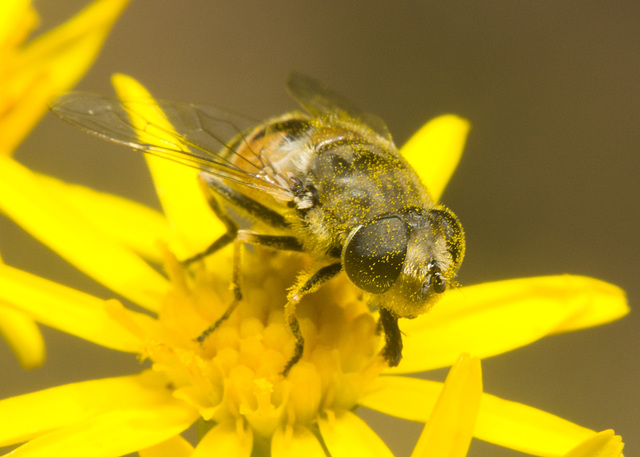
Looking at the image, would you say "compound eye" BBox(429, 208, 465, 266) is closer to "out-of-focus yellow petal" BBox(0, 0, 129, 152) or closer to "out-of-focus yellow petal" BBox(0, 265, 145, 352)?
"out-of-focus yellow petal" BBox(0, 265, 145, 352)

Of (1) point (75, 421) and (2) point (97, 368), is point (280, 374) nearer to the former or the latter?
(1) point (75, 421)

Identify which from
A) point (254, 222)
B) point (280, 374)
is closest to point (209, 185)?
point (254, 222)

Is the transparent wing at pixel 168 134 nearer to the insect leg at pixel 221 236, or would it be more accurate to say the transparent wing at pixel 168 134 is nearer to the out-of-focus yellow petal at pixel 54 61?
the insect leg at pixel 221 236

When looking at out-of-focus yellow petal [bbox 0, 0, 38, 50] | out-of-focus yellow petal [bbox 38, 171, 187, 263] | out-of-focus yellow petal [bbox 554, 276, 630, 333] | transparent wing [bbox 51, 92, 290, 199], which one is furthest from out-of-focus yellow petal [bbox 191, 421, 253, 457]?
out-of-focus yellow petal [bbox 0, 0, 38, 50]

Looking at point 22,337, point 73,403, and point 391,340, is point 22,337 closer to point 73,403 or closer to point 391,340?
point 73,403

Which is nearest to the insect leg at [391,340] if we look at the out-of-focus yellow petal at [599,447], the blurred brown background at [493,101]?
the out-of-focus yellow petal at [599,447]

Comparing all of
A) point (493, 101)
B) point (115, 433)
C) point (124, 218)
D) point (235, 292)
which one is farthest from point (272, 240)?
point (493, 101)
